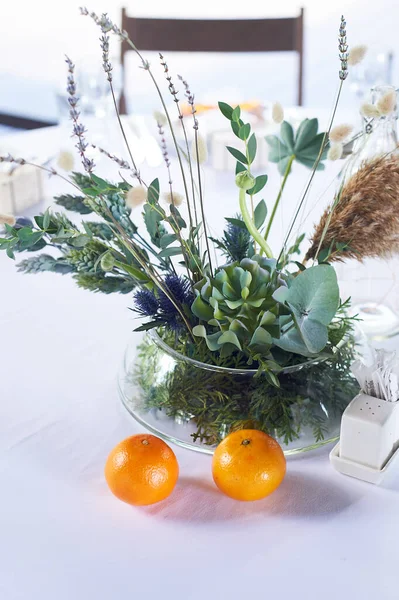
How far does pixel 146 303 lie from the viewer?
27.9 inches

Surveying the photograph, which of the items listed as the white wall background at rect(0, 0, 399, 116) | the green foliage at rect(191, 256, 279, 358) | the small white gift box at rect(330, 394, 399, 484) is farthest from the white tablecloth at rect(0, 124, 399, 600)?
the white wall background at rect(0, 0, 399, 116)

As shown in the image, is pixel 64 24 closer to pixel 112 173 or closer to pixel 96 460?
pixel 112 173

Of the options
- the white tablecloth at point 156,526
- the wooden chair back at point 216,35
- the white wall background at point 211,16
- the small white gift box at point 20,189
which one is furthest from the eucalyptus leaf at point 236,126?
the white wall background at point 211,16

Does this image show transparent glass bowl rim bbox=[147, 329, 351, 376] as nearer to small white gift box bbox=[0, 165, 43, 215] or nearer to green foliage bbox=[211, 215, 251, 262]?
green foliage bbox=[211, 215, 251, 262]

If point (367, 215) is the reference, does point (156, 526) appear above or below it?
below

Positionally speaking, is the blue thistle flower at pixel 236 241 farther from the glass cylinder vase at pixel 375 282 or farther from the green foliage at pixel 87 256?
the glass cylinder vase at pixel 375 282

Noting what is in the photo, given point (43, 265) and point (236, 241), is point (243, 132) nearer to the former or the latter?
point (236, 241)

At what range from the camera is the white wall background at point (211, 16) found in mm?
5191

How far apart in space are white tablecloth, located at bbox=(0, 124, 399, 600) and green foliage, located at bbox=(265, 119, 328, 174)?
1.17 ft

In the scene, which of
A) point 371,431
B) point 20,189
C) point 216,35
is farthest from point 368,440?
point 216,35

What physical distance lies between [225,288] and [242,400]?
0.13m

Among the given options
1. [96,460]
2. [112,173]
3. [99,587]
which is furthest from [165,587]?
[112,173]

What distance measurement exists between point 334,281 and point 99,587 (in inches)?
13.0

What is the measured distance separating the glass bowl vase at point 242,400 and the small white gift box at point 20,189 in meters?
0.63
